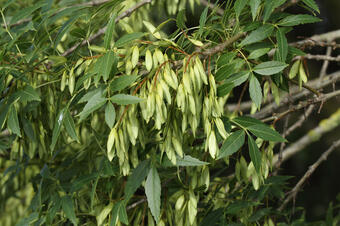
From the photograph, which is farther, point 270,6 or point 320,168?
point 320,168

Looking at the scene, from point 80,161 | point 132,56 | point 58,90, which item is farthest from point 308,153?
point 132,56

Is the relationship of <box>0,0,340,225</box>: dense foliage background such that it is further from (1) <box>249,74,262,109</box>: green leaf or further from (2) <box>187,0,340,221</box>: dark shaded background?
(2) <box>187,0,340,221</box>: dark shaded background

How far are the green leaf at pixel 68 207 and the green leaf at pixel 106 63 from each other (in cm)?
42

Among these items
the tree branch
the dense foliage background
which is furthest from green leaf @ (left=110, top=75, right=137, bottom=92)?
the tree branch

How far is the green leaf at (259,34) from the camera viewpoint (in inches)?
39.6

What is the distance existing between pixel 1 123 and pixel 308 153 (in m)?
2.75

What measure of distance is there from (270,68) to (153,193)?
0.34m

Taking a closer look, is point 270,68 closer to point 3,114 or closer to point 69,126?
point 69,126

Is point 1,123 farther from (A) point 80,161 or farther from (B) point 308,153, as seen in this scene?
(B) point 308,153

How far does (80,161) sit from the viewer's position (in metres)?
1.65

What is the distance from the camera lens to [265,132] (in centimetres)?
101

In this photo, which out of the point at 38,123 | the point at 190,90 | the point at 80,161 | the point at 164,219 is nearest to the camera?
the point at 190,90

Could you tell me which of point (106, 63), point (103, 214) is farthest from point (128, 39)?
point (103, 214)

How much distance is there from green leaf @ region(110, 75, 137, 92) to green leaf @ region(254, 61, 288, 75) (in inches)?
10.2
